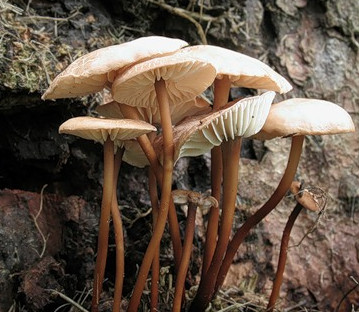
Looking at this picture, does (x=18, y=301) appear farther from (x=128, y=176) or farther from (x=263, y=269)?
(x=263, y=269)

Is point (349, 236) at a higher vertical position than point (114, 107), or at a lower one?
lower

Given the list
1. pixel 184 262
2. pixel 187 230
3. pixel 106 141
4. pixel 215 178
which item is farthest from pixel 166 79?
pixel 184 262

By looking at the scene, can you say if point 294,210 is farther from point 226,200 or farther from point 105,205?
point 105,205

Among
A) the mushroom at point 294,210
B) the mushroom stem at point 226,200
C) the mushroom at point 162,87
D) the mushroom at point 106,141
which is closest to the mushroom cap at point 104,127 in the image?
the mushroom at point 106,141

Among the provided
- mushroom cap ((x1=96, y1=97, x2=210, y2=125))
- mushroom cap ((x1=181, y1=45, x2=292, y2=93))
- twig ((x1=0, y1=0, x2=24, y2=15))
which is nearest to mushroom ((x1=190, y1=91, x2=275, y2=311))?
mushroom cap ((x1=181, y1=45, x2=292, y2=93))

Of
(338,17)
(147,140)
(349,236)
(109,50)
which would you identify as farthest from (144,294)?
(338,17)

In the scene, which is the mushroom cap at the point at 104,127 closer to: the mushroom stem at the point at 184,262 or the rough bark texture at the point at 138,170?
the mushroom stem at the point at 184,262
